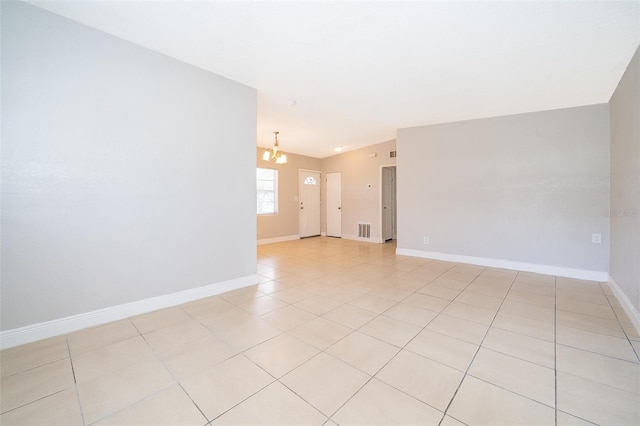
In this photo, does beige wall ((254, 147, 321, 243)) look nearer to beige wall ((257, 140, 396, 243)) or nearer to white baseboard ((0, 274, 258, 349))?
beige wall ((257, 140, 396, 243))

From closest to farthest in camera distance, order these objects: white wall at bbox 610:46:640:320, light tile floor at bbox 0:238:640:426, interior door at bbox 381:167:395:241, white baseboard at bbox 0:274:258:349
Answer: light tile floor at bbox 0:238:640:426 < white baseboard at bbox 0:274:258:349 < white wall at bbox 610:46:640:320 < interior door at bbox 381:167:395:241

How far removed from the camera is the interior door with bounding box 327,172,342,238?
800 centimetres

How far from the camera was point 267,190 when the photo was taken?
7.23 metres

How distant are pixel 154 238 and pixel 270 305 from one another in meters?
1.47

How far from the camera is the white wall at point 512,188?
3775 millimetres

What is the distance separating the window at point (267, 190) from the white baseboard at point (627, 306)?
21.7 ft

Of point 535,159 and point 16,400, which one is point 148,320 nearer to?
point 16,400

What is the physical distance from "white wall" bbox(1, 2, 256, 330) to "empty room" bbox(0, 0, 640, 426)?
0.05 feet

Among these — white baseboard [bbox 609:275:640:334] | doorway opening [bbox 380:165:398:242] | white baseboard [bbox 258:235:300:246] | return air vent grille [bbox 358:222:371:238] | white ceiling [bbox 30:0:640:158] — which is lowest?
white baseboard [bbox 609:275:640:334]

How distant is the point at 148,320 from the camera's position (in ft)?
8.22

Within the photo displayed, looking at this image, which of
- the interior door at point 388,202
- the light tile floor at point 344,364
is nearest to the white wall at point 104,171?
the light tile floor at point 344,364

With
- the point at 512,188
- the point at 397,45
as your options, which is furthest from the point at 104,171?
the point at 512,188

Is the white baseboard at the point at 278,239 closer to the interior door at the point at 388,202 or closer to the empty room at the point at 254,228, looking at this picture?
the interior door at the point at 388,202

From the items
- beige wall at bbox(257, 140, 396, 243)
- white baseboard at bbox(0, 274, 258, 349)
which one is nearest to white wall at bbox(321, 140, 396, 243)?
beige wall at bbox(257, 140, 396, 243)
